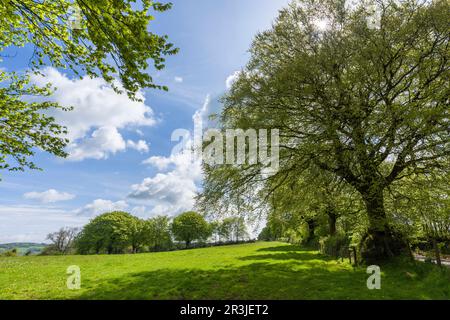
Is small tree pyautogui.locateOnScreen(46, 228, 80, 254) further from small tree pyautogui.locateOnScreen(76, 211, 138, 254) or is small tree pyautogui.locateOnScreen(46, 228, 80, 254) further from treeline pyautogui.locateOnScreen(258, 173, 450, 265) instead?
treeline pyautogui.locateOnScreen(258, 173, 450, 265)

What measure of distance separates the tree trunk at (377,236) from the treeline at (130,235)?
5654 cm

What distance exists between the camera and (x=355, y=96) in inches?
622

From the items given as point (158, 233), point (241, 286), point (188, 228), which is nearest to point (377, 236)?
point (241, 286)

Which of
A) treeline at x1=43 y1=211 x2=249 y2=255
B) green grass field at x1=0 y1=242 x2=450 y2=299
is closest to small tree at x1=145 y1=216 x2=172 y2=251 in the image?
treeline at x1=43 y1=211 x2=249 y2=255

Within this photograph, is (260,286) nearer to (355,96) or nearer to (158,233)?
(355,96)

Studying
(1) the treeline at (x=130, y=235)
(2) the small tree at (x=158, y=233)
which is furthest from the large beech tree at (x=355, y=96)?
(2) the small tree at (x=158, y=233)

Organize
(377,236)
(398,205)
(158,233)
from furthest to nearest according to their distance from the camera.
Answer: (158,233) < (377,236) < (398,205)

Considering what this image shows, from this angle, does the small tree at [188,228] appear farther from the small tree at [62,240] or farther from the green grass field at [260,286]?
the green grass field at [260,286]

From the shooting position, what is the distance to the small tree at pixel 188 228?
100 meters

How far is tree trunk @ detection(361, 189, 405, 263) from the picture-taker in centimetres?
1557

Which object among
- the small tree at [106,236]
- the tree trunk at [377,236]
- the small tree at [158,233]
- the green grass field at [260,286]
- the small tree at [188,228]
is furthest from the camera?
the small tree at [188,228]

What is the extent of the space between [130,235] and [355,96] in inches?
3386

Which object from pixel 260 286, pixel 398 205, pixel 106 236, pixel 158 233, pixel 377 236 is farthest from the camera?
pixel 158 233
